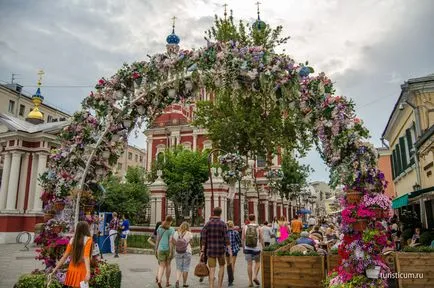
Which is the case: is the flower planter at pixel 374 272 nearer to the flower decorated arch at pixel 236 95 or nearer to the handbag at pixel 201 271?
the flower decorated arch at pixel 236 95

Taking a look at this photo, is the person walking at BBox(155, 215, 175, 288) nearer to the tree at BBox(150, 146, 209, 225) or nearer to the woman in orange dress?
the woman in orange dress

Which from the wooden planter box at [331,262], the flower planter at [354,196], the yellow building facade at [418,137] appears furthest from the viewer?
the yellow building facade at [418,137]

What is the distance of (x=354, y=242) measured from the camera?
570cm

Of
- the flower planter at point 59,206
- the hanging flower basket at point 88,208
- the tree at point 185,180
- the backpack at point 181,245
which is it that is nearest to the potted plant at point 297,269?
the backpack at point 181,245

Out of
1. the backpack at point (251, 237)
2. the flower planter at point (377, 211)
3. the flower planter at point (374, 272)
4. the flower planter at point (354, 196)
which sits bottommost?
the flower planter at point (374, 272)

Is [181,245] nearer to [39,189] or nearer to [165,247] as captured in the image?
[165,247]

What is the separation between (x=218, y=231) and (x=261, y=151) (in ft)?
53.8

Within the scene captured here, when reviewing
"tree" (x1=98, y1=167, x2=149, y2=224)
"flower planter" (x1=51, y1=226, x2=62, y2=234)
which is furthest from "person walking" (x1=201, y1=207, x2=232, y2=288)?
"tree" (x1=98, y1=167, x2=149, y2=224)

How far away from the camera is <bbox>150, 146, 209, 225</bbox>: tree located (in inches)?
1174

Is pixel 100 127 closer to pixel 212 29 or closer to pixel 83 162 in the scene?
pixel 83 162

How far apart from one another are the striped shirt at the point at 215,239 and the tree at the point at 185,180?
821 inches

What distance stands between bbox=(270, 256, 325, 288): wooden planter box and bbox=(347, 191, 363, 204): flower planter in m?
2.52

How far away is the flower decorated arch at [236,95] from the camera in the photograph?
5797 mm

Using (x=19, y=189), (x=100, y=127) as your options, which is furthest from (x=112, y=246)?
(x=100, y=127)
